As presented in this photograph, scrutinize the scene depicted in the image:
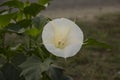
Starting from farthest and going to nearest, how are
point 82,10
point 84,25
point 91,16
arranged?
point 82,10 → point 91,16 → point 84,25

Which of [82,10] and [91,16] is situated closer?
Answer: [91,16]

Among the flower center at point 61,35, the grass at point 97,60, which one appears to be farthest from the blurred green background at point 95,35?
the flower center at point 61,35

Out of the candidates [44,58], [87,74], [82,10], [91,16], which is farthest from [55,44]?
[82,10]

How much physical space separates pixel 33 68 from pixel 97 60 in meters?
3.32

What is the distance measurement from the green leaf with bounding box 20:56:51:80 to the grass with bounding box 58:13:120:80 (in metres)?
2.43

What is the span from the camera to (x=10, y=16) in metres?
1.43

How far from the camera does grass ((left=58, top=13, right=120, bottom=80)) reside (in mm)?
4309

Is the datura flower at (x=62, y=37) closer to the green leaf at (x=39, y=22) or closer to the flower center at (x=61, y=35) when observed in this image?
the flower center at (x=61, y=35)

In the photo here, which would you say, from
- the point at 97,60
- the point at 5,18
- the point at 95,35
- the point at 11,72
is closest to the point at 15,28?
the point at 5,18

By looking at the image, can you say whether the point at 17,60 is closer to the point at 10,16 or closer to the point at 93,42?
the point at 10,16

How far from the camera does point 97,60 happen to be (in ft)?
15.2

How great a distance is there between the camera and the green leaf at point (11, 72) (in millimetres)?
1464

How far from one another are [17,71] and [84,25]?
4.45m

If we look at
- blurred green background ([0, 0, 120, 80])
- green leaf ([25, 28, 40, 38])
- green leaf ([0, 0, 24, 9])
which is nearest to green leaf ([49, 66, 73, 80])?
green leaf ([25, 28, 40, 38])
